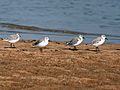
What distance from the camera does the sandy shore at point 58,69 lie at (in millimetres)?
13578

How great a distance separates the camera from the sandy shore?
44.5 feet

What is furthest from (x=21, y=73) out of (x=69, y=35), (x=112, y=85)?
(x=69, y=35)

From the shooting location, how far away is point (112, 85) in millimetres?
13594

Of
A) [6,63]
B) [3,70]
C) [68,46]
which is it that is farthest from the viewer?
[68,46]

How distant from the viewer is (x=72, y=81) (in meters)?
14.1

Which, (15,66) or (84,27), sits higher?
(84,27)

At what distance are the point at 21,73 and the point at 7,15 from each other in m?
29.4

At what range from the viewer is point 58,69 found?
15711mm

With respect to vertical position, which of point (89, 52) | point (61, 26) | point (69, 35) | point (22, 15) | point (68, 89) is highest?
point (22, 15)

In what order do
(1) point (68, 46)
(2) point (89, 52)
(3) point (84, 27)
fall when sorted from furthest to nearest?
(3) point (84, 27) → (1) point (68, 46) → (2) point (89, 52)

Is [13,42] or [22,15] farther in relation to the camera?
[22,15]

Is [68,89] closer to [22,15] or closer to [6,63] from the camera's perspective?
[6,63]

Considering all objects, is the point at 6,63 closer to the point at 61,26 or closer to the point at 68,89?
the point at 68,89

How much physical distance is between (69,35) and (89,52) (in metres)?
10.2
